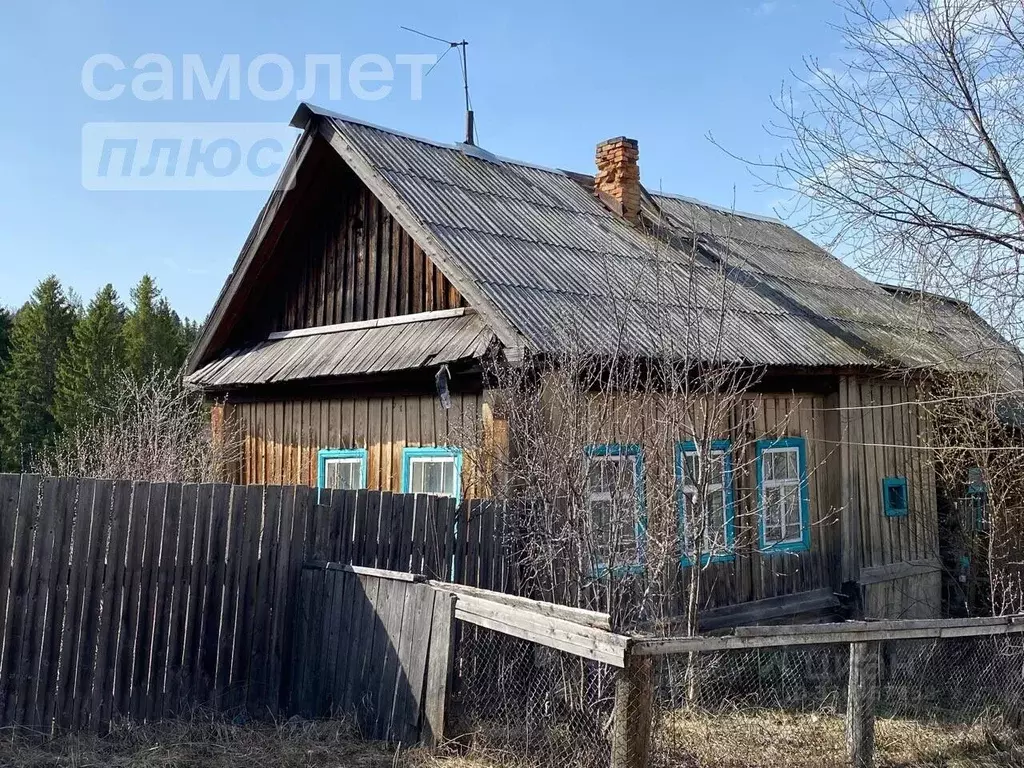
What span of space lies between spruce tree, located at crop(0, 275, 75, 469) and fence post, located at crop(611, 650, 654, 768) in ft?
109

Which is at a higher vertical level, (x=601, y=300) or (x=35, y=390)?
(x=35, y=390)

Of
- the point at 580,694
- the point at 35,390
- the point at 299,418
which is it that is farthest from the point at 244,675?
the point at 35,390

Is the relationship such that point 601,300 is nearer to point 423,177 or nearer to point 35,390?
point 423,177

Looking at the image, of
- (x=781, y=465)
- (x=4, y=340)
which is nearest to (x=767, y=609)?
(x=781, y=465)

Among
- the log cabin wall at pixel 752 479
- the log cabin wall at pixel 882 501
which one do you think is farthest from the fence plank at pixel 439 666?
the log cabin wall at pixel 882 501

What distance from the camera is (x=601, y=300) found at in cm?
929

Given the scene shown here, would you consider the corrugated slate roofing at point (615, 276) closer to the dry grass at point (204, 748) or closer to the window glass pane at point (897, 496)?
the window glass pane at point (897, 496)

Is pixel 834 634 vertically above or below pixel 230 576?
below

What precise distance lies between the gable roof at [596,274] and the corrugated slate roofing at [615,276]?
3cm

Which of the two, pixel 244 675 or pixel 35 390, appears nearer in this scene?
pixel 244 675

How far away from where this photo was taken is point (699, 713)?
659cm

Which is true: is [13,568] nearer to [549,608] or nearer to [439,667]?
[439,667]

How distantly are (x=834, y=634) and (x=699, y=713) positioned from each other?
1479 mm

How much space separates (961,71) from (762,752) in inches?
220
